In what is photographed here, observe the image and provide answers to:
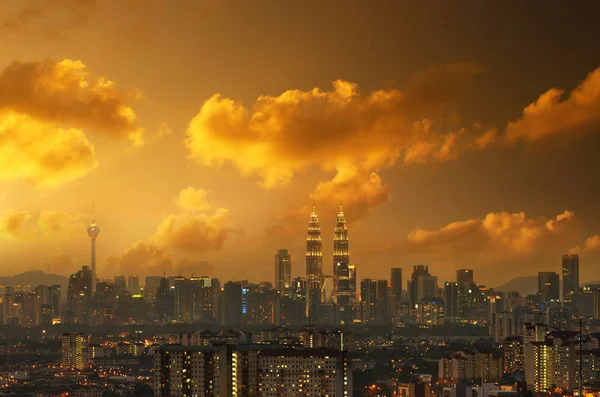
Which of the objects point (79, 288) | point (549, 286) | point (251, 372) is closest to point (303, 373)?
point (251, 372)

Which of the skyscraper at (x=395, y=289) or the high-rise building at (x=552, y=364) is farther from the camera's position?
the skyscraper at (x=395, y=289)

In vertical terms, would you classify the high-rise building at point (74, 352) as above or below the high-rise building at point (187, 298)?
below

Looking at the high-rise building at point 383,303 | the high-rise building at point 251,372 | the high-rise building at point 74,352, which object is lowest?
the high-rise building at point 74,352

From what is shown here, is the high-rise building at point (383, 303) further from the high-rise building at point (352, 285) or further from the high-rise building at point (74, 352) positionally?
the high-rise building at point (74, 352)

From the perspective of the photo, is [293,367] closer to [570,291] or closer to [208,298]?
[570,291]

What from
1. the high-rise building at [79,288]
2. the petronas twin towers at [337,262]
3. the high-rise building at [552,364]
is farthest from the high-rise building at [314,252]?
the high-rise building at [552,364]

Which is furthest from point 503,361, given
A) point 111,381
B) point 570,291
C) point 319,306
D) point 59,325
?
point 59,325

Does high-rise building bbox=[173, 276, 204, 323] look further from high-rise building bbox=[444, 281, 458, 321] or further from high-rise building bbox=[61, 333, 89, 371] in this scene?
high-rise building bbox=[61, 333, 89, 371]

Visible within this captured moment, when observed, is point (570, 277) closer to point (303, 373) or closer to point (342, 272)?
point (342, 272)
